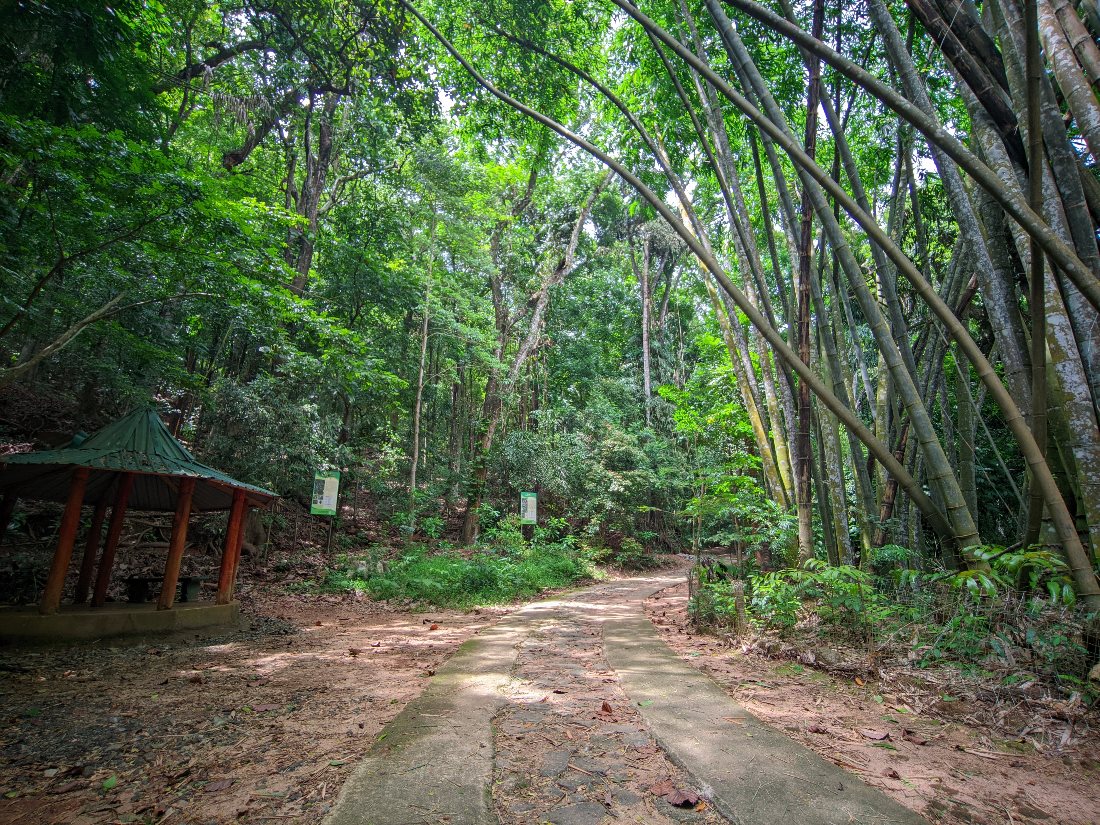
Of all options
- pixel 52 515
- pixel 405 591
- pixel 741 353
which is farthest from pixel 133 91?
pixel 741 353

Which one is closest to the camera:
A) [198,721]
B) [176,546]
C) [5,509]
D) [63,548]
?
[198,721]

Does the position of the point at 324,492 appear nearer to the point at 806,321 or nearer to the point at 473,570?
the point at 473,570

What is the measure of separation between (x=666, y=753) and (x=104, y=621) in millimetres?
5993

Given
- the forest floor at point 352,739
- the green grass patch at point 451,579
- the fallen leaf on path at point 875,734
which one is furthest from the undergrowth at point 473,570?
the fallen leaf on path at point 875,734

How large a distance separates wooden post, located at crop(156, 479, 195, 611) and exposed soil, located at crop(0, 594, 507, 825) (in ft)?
1.73

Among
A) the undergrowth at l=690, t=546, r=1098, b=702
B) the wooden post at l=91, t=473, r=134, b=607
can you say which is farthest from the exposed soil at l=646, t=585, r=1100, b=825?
the wooden post at l=91, t=473, r=134, b=607

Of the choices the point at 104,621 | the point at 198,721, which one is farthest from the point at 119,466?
the point at 198,721

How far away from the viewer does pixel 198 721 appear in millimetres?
3129

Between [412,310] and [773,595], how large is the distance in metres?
11.1

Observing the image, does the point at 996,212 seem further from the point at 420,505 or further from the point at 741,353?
the point at 420,505

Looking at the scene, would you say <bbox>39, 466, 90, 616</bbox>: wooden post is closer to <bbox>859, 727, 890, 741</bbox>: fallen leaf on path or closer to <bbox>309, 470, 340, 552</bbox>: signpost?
<bbox>309, 470, 340, 552</bbox>: signpost

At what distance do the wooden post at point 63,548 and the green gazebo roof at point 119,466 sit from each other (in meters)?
0.20

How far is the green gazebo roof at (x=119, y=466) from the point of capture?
5.11 m

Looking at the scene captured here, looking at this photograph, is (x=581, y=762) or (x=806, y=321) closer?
(x=581, y=762)
